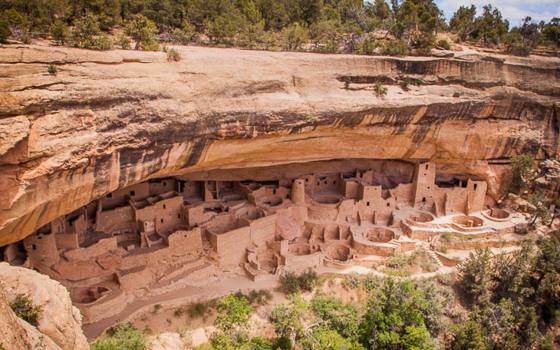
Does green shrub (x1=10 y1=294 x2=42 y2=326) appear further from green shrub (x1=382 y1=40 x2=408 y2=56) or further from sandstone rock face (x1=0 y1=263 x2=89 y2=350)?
green shrub (x1=382 y1=40 x2=408 y2=56)

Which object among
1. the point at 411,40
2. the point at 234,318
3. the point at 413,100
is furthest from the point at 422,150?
the point at 234,318

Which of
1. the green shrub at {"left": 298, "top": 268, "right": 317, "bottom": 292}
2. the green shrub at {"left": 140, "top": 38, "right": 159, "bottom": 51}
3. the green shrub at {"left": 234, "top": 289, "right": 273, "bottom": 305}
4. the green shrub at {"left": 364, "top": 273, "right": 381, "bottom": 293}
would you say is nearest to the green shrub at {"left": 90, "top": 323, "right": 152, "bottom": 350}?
the green shrub at {"left": 234, "top": 289, "right": 273, "bottom": 305}

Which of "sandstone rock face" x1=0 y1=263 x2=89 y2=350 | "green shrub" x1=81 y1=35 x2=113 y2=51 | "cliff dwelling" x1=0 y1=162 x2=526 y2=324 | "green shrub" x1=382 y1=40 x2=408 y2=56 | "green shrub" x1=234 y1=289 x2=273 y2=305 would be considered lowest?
"green shrub" x1=234 y1=289 x2=273 y2=305

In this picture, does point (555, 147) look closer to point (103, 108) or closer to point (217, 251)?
point (217, 251)

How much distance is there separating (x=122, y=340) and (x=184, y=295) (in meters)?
2.93

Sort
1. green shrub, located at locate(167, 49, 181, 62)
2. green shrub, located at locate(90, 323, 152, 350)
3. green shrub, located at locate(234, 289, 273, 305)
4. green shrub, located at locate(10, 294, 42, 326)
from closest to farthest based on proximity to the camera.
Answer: green shrub, located at locate(10, 294, 42, 326)
green shrub, located at locate(90, 323, 152, 350)
green shrub, located at locate(167, 49, 181, 62)
green shrub, located at locate(234, 289, 273, 305)

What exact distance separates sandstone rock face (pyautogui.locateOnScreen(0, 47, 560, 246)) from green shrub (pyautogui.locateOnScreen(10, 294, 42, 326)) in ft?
11.3

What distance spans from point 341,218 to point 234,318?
25.8 feet

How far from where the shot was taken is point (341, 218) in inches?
707

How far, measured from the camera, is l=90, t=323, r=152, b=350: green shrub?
10.5 metres

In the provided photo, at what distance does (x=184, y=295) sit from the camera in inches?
543

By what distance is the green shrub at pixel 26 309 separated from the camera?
17.9ft

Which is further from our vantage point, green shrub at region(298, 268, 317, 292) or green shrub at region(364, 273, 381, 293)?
green shrub at region(298, 268, 317, 292)

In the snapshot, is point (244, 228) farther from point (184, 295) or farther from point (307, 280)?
point (184, 295)
